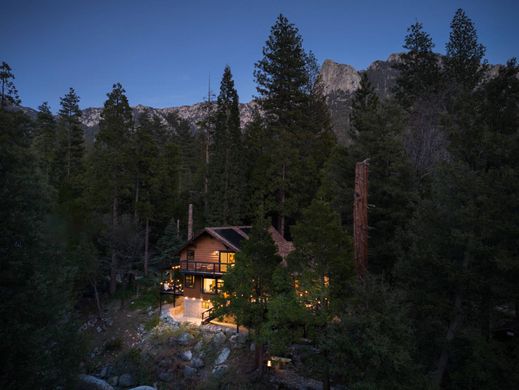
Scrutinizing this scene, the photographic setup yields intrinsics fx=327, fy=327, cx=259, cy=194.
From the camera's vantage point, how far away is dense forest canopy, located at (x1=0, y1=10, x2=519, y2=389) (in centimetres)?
1067

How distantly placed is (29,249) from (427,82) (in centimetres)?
2973

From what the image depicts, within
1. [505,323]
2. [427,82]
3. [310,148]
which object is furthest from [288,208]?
[505,323]

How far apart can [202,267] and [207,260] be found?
687mm

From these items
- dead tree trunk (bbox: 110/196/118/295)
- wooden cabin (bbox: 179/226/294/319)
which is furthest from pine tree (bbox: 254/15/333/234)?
dead tree trunk (bbox: 110/196/118/295)

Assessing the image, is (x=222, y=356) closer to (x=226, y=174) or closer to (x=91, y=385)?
(x=91, y=385)

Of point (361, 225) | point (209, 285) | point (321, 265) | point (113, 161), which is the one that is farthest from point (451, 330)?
point (113, 161)

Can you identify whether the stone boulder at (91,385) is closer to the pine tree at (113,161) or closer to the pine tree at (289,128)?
the pine tree at (113,161)

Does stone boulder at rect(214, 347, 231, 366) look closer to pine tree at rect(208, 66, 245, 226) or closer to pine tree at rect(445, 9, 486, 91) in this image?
pine tree at rect(208, 66, 245, 226)

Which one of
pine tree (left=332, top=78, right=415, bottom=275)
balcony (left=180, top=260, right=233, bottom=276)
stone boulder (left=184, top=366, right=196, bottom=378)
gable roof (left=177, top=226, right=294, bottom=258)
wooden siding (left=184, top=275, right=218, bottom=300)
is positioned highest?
pine tree (left=332, top=78, right=415, bottom=275)

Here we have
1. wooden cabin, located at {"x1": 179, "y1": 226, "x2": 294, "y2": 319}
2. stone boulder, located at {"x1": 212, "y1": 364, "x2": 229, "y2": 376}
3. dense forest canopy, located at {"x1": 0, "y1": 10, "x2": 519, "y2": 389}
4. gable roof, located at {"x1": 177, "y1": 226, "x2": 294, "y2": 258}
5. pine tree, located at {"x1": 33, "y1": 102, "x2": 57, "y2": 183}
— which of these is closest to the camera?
dense forest canopy, located at {"x1": 0, "y1": 10, "x2": 519, "y2": 389}

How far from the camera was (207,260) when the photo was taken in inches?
1069

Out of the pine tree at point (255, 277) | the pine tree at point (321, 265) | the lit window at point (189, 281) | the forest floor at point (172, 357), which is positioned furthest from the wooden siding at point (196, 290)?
the pine tree at point (321, 265)

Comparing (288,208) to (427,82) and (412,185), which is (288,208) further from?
(427,82)

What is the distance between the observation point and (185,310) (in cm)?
2630
